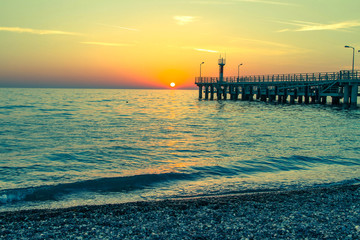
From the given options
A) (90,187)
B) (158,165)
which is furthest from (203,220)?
A: (158,165)

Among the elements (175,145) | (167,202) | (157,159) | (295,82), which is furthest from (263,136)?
(295,82)

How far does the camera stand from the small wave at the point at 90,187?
8.28m

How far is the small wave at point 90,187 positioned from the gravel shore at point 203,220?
55.5 inches

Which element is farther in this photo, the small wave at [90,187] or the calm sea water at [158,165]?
the calm sea water at [158,165]

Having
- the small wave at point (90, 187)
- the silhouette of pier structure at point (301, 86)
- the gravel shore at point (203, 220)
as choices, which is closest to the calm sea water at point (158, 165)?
the small wave at point (90, 187)

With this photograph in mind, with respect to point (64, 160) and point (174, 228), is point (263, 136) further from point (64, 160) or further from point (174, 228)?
point (174, 228)

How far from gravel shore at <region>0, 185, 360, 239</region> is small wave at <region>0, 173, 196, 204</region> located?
55.5 inches

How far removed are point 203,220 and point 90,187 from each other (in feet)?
14.4

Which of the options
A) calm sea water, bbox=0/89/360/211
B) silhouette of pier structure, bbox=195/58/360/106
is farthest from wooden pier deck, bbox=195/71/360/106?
calm sea water, bbox=0/89/360/211

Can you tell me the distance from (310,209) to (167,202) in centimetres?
333

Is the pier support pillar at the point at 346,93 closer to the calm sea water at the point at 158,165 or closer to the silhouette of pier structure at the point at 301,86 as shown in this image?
the silhouette of pier structure at the point at 301,86

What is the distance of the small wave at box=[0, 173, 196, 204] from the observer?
8281 millimetres

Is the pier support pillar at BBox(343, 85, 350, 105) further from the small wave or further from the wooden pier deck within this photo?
the small wave

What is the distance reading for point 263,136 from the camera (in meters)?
20.5
